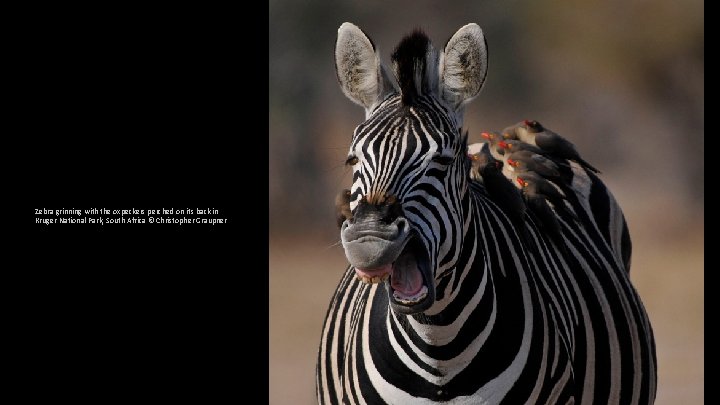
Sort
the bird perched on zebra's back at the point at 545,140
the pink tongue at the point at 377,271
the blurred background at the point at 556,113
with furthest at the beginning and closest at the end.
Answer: the blurred background at the point at 556,113
the bird perched on zebra's back at the point at 545,140
the pink tongue at the point at 377,271

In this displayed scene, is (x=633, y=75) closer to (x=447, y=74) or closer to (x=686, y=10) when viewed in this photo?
(x=686, y=10)

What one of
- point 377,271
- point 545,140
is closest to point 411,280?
point 377,271

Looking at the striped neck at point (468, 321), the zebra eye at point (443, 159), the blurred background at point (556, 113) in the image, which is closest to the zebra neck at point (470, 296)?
the striped neck at point (468, 321)

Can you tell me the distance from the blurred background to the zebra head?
5504mm

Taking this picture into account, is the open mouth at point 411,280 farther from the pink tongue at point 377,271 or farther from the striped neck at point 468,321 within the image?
the striped neck at point 468,321

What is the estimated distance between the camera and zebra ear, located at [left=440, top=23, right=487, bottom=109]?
2.99 meters

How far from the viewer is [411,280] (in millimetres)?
2721

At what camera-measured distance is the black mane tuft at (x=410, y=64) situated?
2943 mm

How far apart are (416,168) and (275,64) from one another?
11038 mm

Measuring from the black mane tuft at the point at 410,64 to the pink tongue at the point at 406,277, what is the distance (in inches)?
18.0

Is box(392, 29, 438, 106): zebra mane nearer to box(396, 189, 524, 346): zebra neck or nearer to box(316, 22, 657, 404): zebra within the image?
box(316, 22, 657, 404): zebra

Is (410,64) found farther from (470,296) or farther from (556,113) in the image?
(556,113)

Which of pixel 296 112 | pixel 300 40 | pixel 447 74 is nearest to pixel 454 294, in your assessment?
pixel 447 74

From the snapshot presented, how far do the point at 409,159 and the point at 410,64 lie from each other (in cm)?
30
